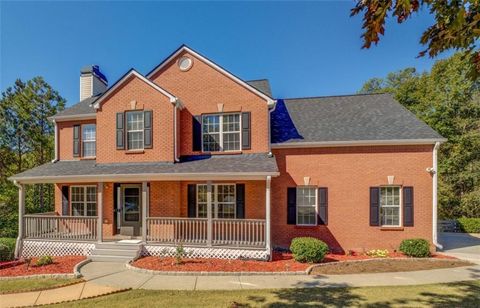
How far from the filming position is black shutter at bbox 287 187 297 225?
12273 mm

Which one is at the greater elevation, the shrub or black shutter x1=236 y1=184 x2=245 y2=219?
black shutter x1=236 y1=184 x2=245 y2=219

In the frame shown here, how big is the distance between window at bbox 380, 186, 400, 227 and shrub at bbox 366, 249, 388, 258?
1160 millimetres

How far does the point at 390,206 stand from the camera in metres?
11.9

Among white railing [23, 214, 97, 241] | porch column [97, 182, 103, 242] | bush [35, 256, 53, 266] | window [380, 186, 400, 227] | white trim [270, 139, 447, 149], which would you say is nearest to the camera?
bush [35, 256, 53, 266]

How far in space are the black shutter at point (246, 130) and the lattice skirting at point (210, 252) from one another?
4.71 meters

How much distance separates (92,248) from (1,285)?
129 inches

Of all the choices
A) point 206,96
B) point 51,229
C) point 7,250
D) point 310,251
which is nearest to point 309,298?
point 310,251

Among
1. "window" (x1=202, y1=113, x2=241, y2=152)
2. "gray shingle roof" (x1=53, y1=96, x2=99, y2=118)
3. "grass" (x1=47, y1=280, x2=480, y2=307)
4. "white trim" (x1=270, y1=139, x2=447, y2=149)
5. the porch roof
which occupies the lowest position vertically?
"grass" (x1=47, y1=280, x2=480, y2=307)

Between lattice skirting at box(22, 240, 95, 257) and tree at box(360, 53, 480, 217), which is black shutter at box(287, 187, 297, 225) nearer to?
lattice skirting at box(22, 240, 95, 257)

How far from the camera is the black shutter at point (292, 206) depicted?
12.3 m

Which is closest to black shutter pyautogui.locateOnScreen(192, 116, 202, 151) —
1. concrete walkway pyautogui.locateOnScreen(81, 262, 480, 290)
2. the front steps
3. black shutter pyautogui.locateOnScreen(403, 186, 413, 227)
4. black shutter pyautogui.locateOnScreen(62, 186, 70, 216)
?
the front steps

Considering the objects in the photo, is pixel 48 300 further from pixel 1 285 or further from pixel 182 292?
pixel 182 292

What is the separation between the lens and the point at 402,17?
13.8ft

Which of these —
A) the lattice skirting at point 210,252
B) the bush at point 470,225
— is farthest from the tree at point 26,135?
the bush at point 470,225
